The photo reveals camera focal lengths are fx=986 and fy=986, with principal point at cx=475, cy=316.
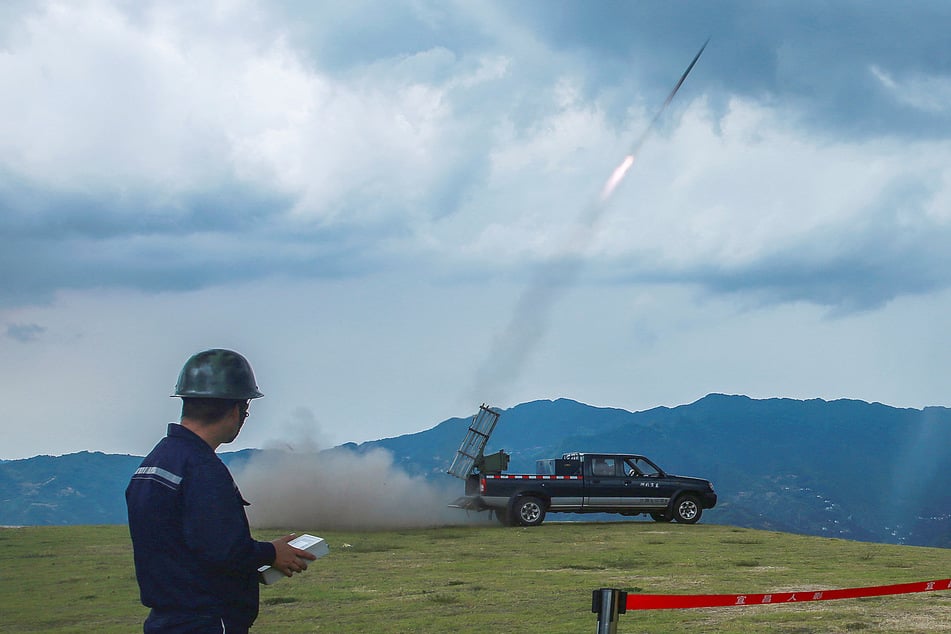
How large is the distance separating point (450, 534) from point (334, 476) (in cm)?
589

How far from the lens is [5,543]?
830 inches

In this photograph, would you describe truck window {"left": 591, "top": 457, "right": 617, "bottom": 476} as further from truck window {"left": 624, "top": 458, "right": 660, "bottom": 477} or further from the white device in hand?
the white device in hand

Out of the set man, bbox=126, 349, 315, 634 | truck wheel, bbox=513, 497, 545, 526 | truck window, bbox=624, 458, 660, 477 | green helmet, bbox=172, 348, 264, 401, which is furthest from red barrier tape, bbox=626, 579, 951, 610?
truck window, bbox=624, 458, 660, 477

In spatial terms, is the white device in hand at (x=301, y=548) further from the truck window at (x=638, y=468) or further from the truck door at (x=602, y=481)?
the truck window at (x=638, y=468)

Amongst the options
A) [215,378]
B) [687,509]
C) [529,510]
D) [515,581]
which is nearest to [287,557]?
[215,378]

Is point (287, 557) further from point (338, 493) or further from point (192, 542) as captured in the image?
point (338, 493)

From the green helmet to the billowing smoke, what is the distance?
20.5 meters

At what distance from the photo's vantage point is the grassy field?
35.2 feet

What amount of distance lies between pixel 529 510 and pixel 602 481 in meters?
1.97

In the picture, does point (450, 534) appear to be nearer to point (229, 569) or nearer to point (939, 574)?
point (939, 574)

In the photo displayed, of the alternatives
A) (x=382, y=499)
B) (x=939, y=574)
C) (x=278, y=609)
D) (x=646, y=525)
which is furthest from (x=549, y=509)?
(x=278, y=609)

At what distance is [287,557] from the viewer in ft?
14.8

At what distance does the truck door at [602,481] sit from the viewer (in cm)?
2434

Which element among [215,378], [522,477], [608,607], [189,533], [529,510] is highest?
[215,378]
